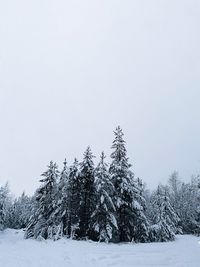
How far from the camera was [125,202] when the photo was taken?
112 feet

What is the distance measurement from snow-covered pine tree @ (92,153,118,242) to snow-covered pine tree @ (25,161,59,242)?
21.4 feet

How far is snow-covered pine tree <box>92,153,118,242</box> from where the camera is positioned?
3154cm

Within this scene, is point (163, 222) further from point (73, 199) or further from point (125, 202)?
point (73, 199)

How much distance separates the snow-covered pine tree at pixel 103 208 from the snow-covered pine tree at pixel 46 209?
257 inches

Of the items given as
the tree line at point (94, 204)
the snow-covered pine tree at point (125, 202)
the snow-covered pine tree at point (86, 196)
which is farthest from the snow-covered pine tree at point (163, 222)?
the snow-covered pine tree at point (86, 196)

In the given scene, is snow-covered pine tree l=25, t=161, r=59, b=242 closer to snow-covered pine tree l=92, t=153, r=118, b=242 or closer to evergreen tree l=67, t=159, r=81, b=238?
evergreen tree l=67, t=159, r=81, b=238

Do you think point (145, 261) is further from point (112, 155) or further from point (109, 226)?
point (112, 155)

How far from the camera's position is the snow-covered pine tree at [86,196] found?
34997 millimetres

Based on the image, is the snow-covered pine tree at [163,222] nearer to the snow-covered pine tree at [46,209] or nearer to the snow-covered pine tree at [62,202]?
the snow-covered pine tree at [62,202]

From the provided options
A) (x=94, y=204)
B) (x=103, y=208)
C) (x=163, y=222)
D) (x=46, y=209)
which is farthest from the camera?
(x=163, y=222)

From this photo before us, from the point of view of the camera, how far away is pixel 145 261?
16109 mm

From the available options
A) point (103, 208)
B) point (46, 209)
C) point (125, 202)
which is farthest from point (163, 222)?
point (46, 209)

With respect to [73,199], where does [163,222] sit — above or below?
below

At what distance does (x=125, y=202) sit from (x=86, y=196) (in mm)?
5483
